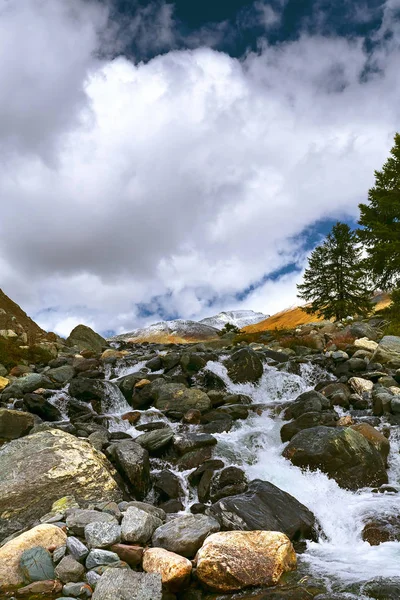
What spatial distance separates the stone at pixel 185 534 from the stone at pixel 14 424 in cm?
732

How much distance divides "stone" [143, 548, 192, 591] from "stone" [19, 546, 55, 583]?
1.32 m

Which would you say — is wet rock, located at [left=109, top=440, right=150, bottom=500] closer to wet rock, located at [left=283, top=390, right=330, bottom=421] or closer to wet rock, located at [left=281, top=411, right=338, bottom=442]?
wet rock, located at [left=281, top=411, right=338, bottom=442]

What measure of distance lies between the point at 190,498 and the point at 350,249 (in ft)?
118

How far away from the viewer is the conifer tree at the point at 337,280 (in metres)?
39.1

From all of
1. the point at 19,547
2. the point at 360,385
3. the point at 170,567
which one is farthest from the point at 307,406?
the point at 19,547

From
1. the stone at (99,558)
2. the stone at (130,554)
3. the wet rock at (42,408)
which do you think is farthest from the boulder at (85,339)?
the stone at (99,558)

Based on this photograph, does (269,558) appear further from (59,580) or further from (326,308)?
(326,308)

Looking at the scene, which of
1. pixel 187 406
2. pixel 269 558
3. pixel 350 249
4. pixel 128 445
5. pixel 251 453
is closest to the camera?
pixel 269 558

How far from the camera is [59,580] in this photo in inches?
215

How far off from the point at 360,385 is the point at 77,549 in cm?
1271

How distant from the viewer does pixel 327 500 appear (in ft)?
29.6

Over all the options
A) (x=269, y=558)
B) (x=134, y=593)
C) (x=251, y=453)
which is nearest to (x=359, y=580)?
(x=269, y=558)

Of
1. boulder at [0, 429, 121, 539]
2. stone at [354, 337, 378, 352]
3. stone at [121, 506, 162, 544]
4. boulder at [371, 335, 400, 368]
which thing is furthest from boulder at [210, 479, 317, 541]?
stone at [354, 337, 378, 352]

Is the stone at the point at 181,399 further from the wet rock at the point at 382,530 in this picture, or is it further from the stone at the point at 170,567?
the stone at the point at 170,567
